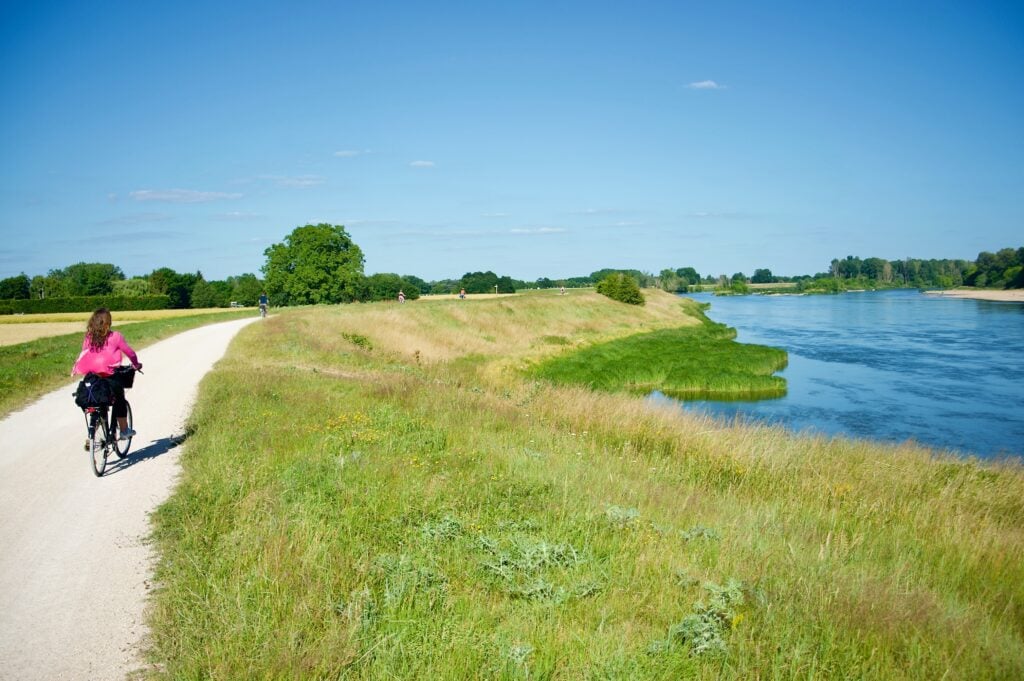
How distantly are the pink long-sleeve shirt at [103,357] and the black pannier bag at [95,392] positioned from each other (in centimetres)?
12

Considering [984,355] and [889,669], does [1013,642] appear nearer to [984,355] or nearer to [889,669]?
[889,669]

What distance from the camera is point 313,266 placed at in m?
66.1

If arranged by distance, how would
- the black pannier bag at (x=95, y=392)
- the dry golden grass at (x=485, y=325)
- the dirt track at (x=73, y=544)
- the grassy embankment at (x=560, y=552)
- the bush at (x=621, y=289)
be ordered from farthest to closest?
1. the bush at (x=621, y=289)
2. the dry golden grass at (x=485, y=325)
3. the black pannier bag at (x=95, y=392)
4. the grassy embankment at (x=560, y=552)
5. the dirt track at (x=73, y=544)

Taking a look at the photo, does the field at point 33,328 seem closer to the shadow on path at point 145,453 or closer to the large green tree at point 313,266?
the large green tree at point 313,266

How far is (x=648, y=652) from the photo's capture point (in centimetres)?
474

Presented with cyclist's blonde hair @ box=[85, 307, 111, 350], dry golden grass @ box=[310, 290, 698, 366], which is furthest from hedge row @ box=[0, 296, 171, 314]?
cyclist's blonde hair @ box=[85, 307, 111, 350]

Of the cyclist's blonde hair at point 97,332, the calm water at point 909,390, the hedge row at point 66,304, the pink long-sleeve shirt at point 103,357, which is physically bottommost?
the calm water at point 909,390

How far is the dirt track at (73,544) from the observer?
4.39 meters

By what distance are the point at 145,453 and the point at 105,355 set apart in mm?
1641

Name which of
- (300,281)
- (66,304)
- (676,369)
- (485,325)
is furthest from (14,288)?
(676,369)

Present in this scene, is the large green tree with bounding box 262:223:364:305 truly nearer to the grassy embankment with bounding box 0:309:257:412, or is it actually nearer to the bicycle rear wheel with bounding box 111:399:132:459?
the grassy embankment with bounding box 0:309:257:412

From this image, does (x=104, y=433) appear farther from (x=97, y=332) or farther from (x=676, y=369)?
(x=676, y=369)

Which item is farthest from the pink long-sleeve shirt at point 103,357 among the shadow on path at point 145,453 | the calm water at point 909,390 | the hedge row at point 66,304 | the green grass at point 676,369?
the hedge row at point 66,304

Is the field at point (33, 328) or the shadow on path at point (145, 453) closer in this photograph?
the shadow on path at point (145, 453)
